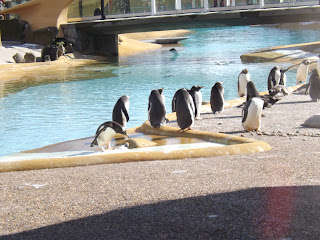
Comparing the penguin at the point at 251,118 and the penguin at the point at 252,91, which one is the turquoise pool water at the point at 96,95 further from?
the penguin at the point at 251,118

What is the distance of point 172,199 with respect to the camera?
414 centimetres

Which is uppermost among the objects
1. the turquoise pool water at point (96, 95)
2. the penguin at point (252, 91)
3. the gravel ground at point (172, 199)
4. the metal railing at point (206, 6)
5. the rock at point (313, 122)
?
the metal railing at point (206, 6)

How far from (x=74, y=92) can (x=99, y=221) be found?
48.3ft

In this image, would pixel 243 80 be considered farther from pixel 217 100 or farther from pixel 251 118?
pixel 251 118

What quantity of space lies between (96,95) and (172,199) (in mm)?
13576

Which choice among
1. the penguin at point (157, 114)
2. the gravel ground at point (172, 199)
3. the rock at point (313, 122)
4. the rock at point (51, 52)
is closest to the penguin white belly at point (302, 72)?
the rock at point (313, 122)

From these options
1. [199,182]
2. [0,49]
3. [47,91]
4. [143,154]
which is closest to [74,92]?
[47,91]

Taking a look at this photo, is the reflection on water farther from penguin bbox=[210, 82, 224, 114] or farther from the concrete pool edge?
the concrete pool edge

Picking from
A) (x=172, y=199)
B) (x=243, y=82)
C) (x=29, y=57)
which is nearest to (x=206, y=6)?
(x=29, y=57)

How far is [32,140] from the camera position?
11.2 metres

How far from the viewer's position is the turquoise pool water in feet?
39.4

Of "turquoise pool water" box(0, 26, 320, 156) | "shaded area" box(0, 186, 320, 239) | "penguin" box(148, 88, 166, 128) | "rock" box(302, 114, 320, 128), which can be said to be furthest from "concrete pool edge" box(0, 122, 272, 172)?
"turquoise pool water" box(0, 26, 320, 156)

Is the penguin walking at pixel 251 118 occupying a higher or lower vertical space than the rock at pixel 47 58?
higher

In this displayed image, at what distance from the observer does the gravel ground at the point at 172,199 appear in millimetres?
3469
